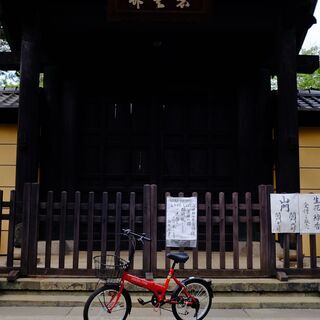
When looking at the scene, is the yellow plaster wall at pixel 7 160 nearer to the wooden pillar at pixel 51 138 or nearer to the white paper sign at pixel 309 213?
the wooden pillar at pixel 51 138

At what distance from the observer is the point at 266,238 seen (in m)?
6.92

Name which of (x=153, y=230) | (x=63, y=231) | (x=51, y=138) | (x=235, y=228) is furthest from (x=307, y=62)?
(x=63, y=231)

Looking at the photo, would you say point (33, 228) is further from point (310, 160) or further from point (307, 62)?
point (307, 62)

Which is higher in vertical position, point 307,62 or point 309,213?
point 307,62

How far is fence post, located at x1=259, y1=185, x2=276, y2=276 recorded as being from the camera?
6855 mm

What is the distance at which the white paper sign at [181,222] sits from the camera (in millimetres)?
6867

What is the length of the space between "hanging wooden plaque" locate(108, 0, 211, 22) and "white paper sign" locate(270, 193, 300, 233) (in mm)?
3694

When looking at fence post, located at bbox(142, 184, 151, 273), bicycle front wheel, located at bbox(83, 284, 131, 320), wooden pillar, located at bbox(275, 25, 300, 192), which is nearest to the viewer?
bicycle front wheel, located at bbox(83, 284, 131, 320)

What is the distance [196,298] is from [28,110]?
15.2ft

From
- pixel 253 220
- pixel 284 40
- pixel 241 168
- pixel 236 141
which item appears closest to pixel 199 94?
pixel 236 141

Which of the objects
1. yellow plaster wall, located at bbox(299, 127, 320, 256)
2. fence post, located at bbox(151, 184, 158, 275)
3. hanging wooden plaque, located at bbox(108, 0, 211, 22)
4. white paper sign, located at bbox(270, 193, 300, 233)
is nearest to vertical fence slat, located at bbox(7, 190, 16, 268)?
fence post, located at bbox(151, 184, 158, 275)

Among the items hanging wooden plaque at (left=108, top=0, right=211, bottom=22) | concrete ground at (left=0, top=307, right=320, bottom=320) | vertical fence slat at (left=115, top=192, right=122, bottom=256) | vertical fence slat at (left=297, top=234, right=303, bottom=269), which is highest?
hanging wooden plaque at (left=108, top=0, right=211, bottom=22)

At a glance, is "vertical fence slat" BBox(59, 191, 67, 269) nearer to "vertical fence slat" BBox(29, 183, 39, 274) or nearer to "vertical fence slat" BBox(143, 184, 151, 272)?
"vertical fence slat" BBox(29, 183, 39, 274)

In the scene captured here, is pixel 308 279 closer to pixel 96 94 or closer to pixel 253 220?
pixel 253 220
